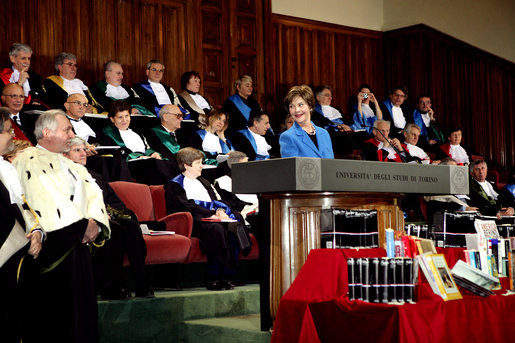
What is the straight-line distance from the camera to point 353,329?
299 centimetres

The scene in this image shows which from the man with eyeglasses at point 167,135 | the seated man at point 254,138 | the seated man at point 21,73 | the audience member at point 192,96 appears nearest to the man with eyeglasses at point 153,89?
the audience member at point 192,96

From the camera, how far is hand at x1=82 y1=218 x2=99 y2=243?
3645 millimetres

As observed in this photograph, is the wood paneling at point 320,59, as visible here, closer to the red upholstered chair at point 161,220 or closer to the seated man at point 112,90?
the seated man at point 112,90

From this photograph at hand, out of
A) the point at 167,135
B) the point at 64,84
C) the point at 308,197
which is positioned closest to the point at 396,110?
the point at 167,135

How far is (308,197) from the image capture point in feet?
11.8

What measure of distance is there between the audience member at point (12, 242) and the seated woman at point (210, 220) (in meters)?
1.91

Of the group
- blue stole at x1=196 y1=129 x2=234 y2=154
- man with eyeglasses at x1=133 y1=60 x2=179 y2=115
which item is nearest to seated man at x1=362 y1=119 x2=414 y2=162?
blue stole at x1=196 y1=129 x2=234 y2=154

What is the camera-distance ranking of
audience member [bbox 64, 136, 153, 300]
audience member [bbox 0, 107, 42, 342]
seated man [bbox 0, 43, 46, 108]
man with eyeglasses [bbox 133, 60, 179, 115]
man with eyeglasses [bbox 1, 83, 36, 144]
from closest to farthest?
audience member [bbox 0, 107, 42, 342]
audience member [bbox 64, 136, 153, 300]
man with eyeglasses [bbox 1, 83, 36, 144]
seated man [bbox 0, 43, 46, 108]
man with eyeglasses [bbox 133, 60, 179, 115]

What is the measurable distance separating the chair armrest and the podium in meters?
1.51

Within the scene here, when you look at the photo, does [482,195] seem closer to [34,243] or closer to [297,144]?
[297,144]

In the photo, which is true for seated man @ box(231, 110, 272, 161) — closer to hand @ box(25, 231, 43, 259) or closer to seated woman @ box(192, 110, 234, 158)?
seated woman @ box(192, 110, 234, 158)

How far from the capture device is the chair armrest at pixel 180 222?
5.21m

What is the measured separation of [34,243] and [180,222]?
1.99m

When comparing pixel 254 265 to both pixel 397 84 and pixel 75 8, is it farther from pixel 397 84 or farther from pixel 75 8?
pixel 397 84
